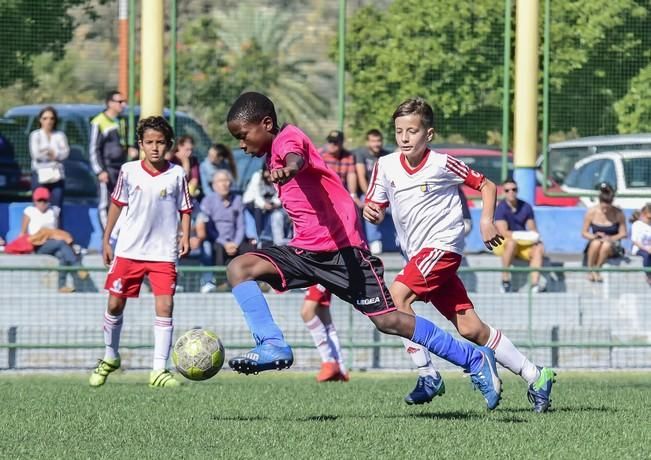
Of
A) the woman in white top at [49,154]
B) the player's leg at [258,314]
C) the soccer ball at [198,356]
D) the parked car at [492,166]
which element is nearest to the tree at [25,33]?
the woman in white top at [49,154]

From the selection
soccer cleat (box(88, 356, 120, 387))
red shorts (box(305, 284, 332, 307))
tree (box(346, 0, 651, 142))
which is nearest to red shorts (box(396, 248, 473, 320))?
soccer cleat (box(88, 356, 120, 387))

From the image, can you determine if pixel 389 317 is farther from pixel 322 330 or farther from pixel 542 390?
pixel 322 330

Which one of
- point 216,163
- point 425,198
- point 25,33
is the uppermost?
point 25,33

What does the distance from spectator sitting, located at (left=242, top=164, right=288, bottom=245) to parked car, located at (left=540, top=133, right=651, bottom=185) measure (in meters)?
4.14

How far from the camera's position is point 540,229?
18.6 meters

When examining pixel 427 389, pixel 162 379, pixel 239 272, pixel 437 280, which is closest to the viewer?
pixel 239 272

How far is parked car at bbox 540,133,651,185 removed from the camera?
1877 cm

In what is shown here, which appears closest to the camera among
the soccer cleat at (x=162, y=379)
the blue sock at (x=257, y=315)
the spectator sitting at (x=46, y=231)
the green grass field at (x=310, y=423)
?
the green grass field at (x=310, y=423)

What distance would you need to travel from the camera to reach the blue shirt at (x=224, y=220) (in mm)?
16453

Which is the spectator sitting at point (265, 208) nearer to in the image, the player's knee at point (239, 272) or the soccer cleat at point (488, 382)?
the soccer cleat at point (488, 382)

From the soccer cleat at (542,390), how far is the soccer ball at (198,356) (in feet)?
6.55

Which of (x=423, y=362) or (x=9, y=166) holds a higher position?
(x=9, y=166)

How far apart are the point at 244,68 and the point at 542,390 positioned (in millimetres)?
10617

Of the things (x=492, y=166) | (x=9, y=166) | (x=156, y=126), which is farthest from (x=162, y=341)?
(x=492, y=166)
